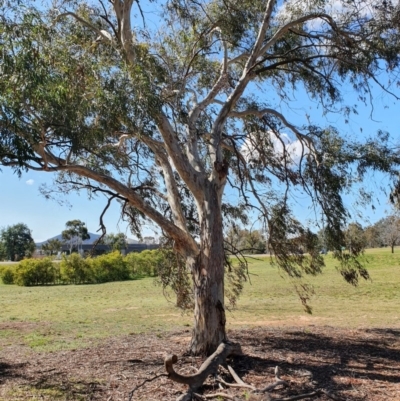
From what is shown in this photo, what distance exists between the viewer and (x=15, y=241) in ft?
236

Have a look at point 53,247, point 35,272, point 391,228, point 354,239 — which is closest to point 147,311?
point 354,239

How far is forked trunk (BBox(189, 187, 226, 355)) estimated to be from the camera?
7.97 meters

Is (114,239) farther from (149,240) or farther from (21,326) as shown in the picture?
(149,240)

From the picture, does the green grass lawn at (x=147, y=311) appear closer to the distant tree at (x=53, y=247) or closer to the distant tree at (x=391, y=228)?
the distant tree at (x=391, y=228)

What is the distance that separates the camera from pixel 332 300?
66.4ft

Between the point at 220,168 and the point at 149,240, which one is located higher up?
the point at 220,168

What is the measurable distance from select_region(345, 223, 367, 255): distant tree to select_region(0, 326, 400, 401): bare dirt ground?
1.91 meters

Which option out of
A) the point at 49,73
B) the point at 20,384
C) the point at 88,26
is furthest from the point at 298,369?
the point at 88,26

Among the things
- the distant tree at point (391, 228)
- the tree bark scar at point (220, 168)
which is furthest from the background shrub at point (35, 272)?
the tree bark scar at point (220, 168)

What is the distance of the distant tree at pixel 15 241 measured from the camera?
70.9 metres

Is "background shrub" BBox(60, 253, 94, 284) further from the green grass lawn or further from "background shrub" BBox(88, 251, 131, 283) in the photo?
the green grass lawn

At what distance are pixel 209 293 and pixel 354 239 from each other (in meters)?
3.81

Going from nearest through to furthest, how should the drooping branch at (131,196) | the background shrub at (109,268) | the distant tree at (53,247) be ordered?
1. the drooping branch at (131,196)
2. the background shrub at (109,268)
3. the distant tree at (53,247)

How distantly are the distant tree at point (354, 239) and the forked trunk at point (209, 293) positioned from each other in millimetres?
3229
